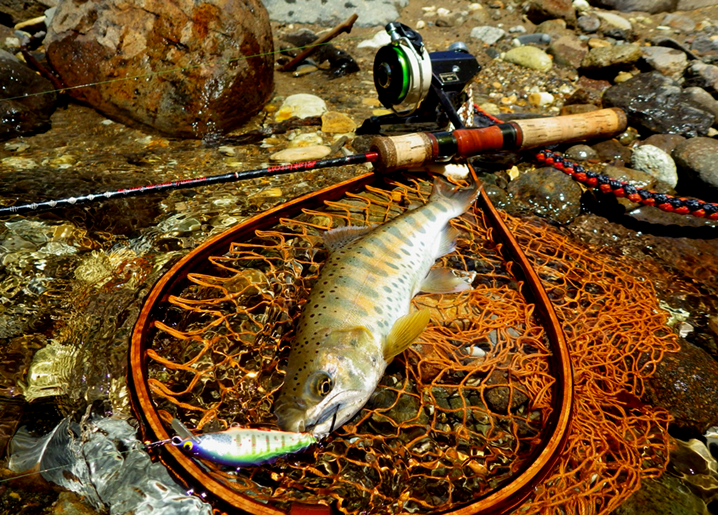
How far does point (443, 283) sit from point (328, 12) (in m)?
7.61

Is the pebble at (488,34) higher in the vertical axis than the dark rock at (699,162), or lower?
higher

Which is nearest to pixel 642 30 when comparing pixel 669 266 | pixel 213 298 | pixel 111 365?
pixel 669 266

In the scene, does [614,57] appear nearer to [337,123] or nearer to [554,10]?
[554,10]

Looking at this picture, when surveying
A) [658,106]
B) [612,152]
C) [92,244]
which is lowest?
[612,152]

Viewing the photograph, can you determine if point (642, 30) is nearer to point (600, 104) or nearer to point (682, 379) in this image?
point (600, 104)

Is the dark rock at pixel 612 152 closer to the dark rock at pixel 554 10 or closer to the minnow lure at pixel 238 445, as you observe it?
the dark rock at pixel 554 10

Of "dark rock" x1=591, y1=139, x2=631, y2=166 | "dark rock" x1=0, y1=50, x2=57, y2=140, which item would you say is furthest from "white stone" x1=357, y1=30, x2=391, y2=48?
"dark rock" x1=0, y1=50, x2=57, y2=140

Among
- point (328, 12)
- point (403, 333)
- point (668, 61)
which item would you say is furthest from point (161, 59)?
point (668, 61)

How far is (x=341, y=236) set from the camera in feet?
10.8

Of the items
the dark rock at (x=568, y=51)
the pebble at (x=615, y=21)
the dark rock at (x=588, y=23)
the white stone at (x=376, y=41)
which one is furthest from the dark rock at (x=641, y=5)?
the white stone at (x=376, y=41)

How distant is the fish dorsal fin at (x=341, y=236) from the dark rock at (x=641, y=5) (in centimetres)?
899

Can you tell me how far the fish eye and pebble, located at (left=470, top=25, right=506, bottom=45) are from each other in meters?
7.77

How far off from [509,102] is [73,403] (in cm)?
644

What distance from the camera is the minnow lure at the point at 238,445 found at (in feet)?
7.13
